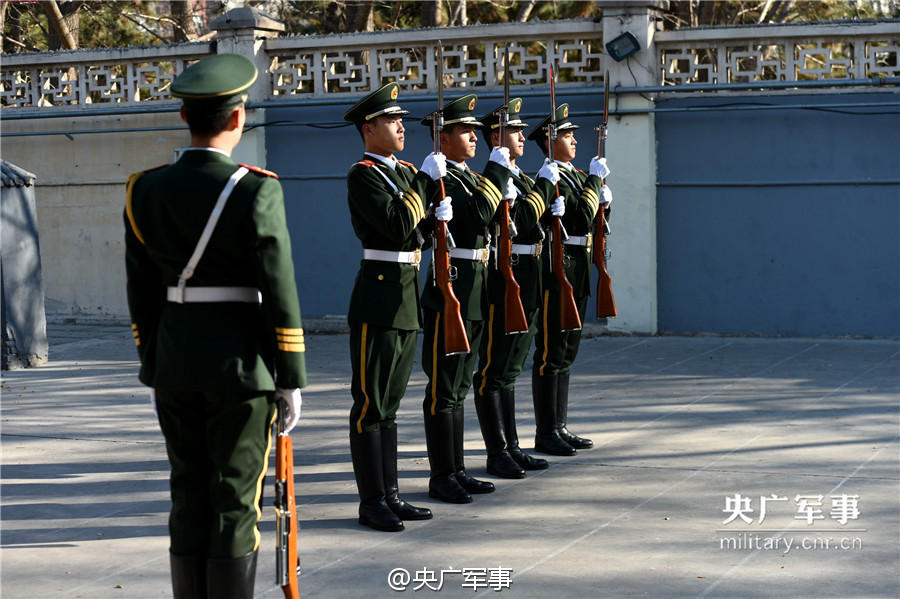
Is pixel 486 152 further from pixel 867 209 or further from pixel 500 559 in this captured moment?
pixel 500 559

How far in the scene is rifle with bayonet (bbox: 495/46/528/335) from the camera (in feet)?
20.4

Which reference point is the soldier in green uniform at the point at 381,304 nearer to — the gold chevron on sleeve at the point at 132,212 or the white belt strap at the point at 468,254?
the white belt strap at the point at 468,254

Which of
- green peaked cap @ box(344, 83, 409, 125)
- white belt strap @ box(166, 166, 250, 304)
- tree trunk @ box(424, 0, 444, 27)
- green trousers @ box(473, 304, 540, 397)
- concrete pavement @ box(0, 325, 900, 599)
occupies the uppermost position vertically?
tree trunk @ box(424, 0, 444, 27)

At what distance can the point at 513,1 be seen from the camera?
1892 centimetres

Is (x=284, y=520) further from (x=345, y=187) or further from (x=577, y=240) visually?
(x=345, y=187)

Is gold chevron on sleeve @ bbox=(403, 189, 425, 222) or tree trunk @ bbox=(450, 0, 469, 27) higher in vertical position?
tree trunk @ bbox=(450, 0, 469, 27)

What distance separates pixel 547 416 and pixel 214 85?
142 inches

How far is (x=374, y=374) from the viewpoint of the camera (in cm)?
537

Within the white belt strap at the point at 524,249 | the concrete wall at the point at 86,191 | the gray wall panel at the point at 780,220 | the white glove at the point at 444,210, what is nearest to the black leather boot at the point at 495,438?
the white belt strap at the point at 524,249

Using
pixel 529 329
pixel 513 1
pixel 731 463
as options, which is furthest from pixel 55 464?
pixel 513 1

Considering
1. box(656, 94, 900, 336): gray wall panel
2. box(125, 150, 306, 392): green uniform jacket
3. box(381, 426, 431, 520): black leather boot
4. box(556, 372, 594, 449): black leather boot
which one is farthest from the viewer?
box(656, 94, 900, 336): gray wall panel

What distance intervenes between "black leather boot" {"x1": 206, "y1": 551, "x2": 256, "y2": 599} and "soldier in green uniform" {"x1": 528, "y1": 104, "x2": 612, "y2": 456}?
→ 3254 millimetres

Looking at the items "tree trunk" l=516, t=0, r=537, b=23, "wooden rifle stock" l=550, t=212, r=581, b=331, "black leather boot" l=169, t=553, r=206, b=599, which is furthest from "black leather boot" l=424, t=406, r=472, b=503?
"tree trunk" l=516, t=0, r=537, b=23

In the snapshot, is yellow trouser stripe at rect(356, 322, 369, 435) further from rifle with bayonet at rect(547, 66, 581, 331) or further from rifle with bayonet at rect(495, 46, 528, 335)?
rifle with bayonet at rect(547, 66, 581, 331)
